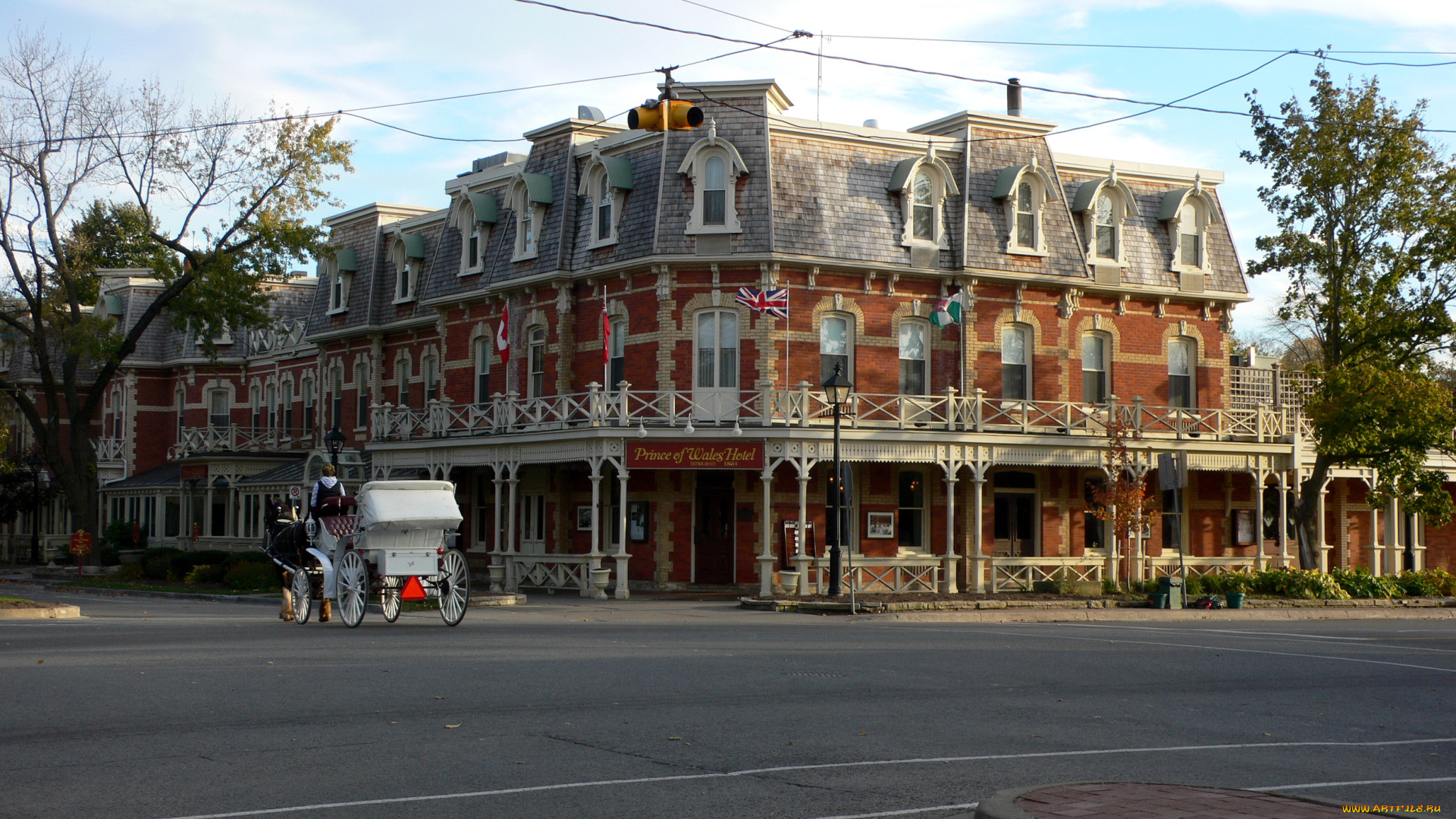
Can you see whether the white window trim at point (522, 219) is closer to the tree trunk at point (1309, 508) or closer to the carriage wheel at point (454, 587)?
the carriage wheel at point (454, 587)

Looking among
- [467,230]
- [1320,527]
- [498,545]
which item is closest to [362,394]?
[467,230]

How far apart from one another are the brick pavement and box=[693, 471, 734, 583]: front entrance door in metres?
23.6

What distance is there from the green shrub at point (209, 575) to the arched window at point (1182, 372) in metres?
23.6

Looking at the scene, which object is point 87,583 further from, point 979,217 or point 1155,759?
point 1155,759

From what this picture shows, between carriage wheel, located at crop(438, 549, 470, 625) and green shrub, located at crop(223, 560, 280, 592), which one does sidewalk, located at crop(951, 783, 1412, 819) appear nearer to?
carriage wheel, located at crop(438, 549, 470, 625)

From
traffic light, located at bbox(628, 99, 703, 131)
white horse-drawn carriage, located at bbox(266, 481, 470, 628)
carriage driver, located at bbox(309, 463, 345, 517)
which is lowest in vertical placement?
white horse-drawn carriage, located at bbox(266, 481, 470, 628)

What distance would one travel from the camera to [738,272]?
100ft

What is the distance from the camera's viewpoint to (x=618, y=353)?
31922 millimetres

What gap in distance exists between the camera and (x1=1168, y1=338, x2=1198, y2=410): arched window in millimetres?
34875

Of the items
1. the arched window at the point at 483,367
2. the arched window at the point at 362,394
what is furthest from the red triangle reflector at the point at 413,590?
the arched window at the point at 362,394

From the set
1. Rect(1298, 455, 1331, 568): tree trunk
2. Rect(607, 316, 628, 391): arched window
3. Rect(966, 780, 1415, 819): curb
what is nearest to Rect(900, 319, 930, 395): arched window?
Rect(607, 316, 628, 391): arched window

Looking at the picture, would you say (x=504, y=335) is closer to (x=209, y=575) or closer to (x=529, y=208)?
(x=529, y=208)

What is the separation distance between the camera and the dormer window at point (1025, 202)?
3188 centimetres

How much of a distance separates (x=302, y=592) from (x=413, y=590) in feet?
7.48
